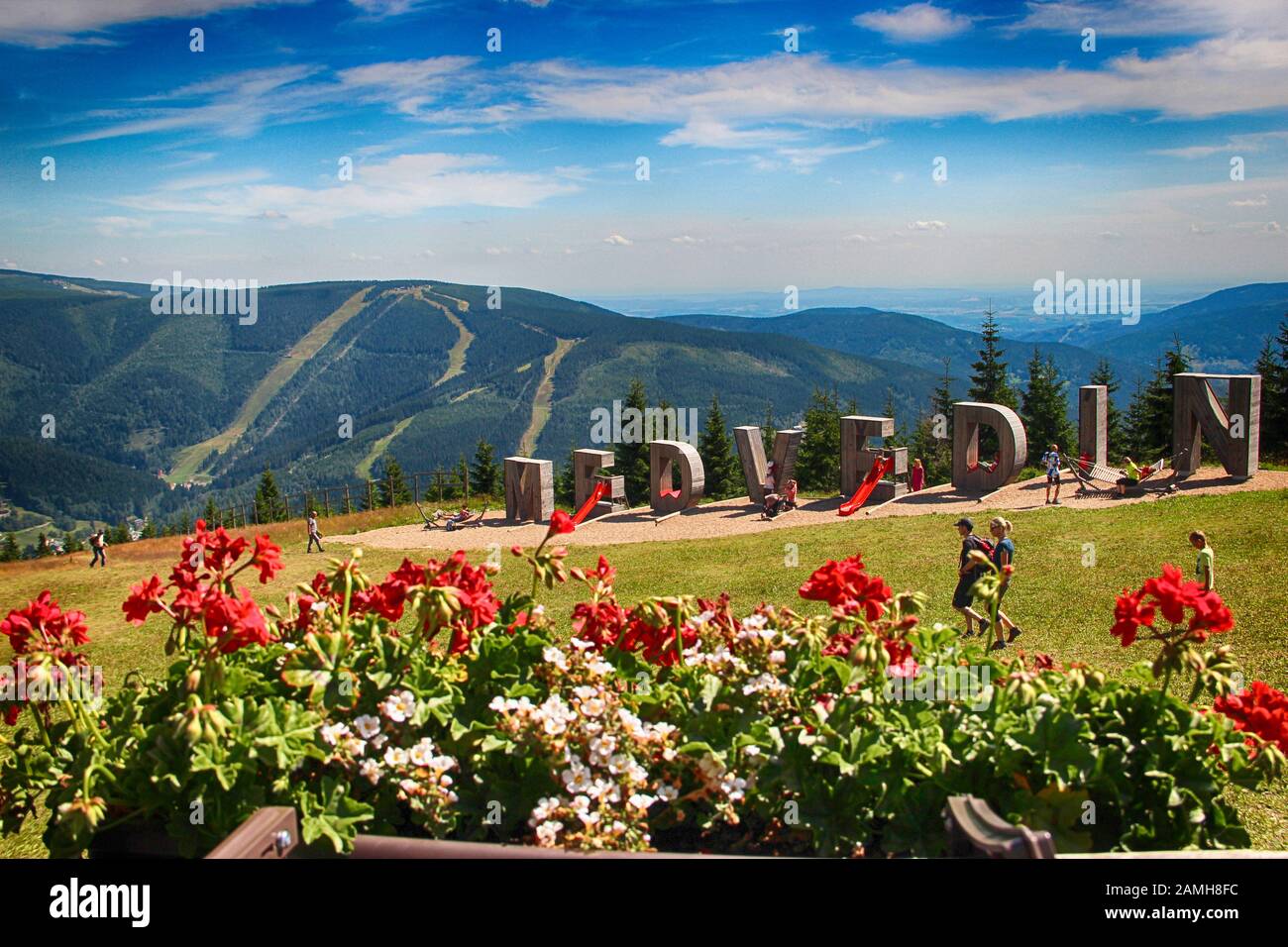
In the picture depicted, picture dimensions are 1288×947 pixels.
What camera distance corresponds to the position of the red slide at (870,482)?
2092 cm

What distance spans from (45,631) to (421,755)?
155cm

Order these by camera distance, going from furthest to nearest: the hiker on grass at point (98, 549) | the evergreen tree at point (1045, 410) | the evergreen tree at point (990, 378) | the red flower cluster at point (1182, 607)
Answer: the evergreen tree at point (1045, 410) → the evergreen tree at point (990, 378) → the hiker on grass at point (98, 549) → the red flower cluster at point (1182, 607)

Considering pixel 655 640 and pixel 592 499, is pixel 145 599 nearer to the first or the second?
pixel 655 640

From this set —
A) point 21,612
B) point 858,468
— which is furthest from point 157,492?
point 21,612

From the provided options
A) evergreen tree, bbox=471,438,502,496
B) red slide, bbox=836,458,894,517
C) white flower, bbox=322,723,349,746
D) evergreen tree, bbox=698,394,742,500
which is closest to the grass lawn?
red slide, bbox=836,458,894,517

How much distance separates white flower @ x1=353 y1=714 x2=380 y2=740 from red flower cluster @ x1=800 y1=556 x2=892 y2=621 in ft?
4.92

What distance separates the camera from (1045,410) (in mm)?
52531

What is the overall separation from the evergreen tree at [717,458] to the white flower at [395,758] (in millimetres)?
45042

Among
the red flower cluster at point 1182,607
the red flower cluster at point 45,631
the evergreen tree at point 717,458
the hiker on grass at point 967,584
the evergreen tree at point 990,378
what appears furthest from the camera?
the evergreen tree at point 717,458

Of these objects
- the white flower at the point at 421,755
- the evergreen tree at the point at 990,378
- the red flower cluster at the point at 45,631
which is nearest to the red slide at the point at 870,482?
the red flower cluster at the point at 45,631

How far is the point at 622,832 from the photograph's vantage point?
2633 millimetres

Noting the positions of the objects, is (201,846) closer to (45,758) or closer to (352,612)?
(45,758)
